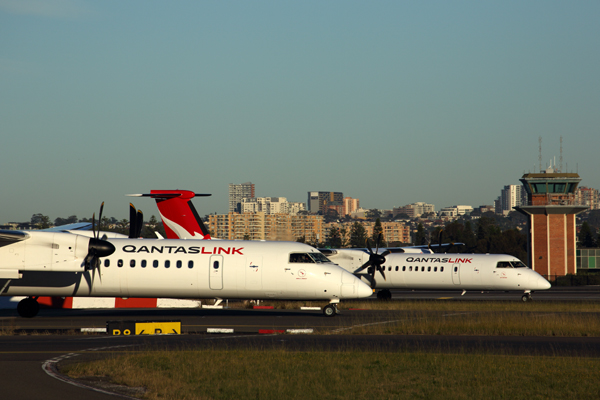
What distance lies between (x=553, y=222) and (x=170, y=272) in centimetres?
6772

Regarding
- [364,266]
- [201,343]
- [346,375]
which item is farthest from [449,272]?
[346,375]

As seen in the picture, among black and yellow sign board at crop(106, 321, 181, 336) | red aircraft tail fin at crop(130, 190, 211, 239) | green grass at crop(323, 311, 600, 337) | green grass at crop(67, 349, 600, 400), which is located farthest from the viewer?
red aircraft tail fin at crop(130, 190, 211, 239)

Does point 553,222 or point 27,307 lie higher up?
point 553,222

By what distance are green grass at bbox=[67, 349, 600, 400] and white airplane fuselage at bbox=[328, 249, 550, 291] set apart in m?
25.0

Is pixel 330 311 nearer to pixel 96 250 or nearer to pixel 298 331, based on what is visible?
pixel 298 331

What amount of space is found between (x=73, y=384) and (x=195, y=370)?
2723 mm

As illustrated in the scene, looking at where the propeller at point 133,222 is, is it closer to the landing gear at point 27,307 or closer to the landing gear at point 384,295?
the landing gear at point 27,307

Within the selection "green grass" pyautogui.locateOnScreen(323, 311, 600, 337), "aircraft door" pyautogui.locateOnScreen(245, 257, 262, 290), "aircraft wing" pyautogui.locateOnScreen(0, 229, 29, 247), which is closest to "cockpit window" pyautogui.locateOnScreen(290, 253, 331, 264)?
"aircraft door" pyautogui.locateOnScreen(245, 257, 262, 290)

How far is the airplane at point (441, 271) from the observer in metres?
39.4

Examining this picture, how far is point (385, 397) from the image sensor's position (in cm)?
1161

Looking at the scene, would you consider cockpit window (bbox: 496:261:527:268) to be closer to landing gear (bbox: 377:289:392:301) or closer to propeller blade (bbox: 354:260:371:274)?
landing gear (bbox: 377:289:392:301)

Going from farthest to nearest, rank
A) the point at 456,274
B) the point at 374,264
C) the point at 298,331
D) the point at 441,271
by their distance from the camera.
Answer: the point at 441,271, the point at 374,264, the point at 456,274, the point at 298,331

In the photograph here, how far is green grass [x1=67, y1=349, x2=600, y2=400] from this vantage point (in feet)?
38.9

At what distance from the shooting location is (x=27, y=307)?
27.3 meters
